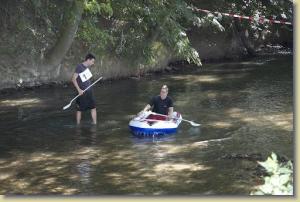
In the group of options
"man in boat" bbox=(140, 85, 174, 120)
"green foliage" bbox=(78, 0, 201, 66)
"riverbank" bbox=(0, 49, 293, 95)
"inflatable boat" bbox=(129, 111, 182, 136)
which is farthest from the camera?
"green foliage" bbox=(78, 0, 201, 66)

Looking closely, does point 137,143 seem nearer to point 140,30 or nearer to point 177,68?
point 140,30

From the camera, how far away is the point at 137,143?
36.6 feet

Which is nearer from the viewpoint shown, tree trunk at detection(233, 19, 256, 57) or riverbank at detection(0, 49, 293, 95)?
riverbank at detection(0, 49, 293, 95)

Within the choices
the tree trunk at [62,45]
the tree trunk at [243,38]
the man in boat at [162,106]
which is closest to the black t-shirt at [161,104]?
the man in boat at [162,106]

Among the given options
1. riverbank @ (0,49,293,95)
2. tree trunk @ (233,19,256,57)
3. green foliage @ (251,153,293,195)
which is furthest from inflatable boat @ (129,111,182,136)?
tree trunk @ (233,19,256,57)

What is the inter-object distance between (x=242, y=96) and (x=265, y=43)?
1615 cm

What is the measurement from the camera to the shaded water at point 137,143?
27.3 feet

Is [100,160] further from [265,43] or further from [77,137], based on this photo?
[265,43]

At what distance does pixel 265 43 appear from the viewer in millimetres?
32281

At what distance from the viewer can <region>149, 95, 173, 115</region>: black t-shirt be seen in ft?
39.6

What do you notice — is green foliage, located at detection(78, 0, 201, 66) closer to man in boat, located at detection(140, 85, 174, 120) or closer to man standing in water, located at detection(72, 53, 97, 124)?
man standing in water, located at detection(72, 53, 97, 124)

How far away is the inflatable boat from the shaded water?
185mm

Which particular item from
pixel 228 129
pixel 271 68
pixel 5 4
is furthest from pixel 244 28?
pixel 228 129

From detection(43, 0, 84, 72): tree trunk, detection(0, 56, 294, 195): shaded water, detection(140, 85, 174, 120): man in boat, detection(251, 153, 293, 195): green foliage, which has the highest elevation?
detection(43, 0, 84, 72): tree trunk
